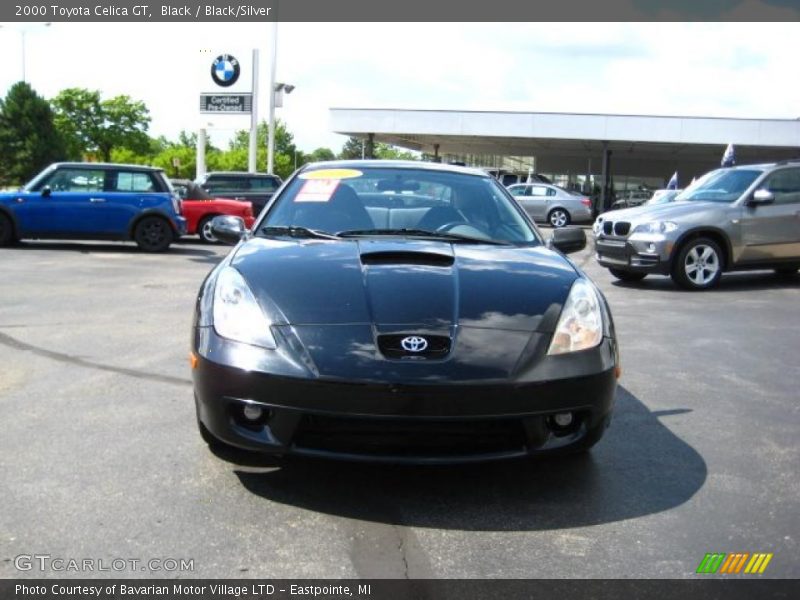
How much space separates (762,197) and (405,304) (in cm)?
903

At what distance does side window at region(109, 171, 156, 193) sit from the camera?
14.9 metres

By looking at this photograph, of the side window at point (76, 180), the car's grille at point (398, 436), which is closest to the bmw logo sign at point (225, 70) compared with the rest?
the side window at point (76, 180)

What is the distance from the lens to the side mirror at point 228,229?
4832mm

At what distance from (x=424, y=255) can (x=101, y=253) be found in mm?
11780

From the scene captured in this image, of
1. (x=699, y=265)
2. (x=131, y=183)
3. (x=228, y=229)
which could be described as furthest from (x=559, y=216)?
(x=228, y=229)

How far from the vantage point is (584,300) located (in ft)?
11.8

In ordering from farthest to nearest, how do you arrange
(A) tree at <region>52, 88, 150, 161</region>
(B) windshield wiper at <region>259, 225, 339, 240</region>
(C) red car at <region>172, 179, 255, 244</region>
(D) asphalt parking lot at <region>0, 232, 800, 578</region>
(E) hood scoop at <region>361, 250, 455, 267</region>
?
(A) tree at <region>52, 88, 150, 161</region>, (C) red car at <region>172, 179, 255, 244</region>, (B) windshield wiper at <region>259, 225, 339, 240</region>, (E) hood scoop at <region>361, 250, 455, 267</region>, (D) asphalt parking lot at <region>0, 232, 800, 578</region>

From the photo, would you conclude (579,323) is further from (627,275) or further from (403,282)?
(627,275)

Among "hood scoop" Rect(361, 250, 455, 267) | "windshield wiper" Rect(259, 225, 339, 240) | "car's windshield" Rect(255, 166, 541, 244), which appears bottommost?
"hood scoop" Rect(361, 250, 455, 267)

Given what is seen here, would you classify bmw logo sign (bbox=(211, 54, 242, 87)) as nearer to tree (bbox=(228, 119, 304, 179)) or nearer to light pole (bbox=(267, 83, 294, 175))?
light pole (bbox=(267, 83, 294, 175))

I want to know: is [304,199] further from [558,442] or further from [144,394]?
[558,442]

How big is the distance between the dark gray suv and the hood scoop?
25.3 feet

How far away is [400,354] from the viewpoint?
311cm
